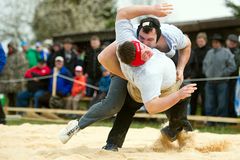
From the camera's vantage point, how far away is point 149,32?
17.1 ft

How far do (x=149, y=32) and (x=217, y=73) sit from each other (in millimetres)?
5642

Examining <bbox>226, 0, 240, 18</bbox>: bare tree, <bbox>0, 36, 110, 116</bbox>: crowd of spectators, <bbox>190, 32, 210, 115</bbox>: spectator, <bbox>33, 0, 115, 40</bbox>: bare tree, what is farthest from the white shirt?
<bbox>33, 0, 115, 40</bbox>: bare tree

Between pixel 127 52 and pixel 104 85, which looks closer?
pixel 127 52

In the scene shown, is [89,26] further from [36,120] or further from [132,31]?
[132,31]

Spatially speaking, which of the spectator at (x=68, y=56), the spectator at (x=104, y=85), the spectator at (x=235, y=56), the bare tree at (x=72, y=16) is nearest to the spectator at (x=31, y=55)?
the spectator at (x=68, y=56)

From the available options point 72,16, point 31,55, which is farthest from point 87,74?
point 72,16

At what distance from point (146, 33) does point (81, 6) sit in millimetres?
27130

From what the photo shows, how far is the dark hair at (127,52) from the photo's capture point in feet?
16.4

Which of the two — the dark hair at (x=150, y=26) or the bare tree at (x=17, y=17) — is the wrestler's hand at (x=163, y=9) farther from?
the bare tree at (x=17, y=17)

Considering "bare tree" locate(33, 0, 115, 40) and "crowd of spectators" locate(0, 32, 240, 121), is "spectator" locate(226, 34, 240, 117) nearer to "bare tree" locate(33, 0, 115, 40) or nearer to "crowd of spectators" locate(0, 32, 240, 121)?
"crowd of spectators" locate(0, 32, 240, 121)

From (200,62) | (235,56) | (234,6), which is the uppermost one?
(235,56)

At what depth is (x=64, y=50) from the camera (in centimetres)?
1380

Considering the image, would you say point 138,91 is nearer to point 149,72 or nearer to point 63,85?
point 149,72

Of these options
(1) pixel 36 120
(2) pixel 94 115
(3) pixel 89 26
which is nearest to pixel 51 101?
(1) pixel 36 120
